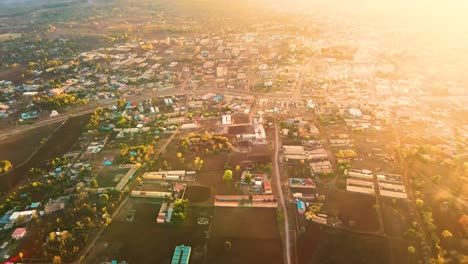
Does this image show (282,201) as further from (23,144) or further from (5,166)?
(23,144)

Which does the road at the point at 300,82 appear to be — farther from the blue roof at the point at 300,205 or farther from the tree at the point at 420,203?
the tree at the point at 420,203

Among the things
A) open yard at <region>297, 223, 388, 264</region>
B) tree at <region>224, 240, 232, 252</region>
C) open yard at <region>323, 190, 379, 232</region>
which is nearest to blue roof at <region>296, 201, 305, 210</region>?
open yard at <region>323, 190, 379, 232</region>

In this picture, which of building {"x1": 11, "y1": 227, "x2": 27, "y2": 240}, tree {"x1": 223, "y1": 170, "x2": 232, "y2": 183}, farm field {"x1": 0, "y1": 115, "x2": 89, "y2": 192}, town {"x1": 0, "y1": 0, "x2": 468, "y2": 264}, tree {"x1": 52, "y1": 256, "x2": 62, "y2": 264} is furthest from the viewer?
farm field {"x1": 0, "y1": 115, "x2": 89, "y2": 192}

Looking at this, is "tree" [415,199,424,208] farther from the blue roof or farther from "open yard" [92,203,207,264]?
"open yard" [92,203,207,264]

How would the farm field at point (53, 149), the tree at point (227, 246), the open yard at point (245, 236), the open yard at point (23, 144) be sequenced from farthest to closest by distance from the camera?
1. the open yard at point (23, 144)
2. the farm field at point (53, 149)
3. the tree at point (227, 246)
4. the open yard at point (245, 236)

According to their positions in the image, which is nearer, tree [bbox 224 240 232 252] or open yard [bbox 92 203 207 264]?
open yard [bbox 92 203 207 264]

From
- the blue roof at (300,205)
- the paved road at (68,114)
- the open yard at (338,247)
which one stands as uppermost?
the paved road at (68,114)

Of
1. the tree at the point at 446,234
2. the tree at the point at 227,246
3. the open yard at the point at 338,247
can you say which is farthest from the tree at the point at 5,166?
the tree at the point at 446,234
